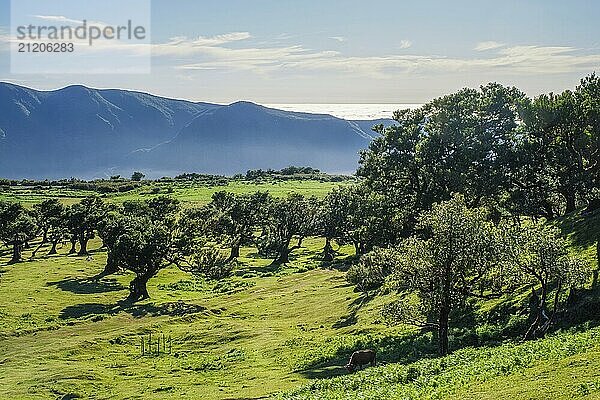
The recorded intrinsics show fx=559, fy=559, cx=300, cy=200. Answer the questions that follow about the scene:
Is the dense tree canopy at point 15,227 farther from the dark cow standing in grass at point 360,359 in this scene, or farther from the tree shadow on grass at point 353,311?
the dark cow standing in grass at point 360,359

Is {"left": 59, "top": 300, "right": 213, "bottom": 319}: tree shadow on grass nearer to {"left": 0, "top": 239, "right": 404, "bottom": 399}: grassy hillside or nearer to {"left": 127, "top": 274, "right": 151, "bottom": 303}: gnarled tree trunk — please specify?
{"left": 0, "top": 239, "right": 404, "bottom": 399}: grassy hillside

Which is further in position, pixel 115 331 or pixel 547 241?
pixel 115 331

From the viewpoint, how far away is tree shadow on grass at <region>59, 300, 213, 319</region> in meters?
72.2

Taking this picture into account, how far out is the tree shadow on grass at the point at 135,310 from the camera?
2842 inches

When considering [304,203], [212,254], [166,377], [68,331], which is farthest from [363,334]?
[304,203]

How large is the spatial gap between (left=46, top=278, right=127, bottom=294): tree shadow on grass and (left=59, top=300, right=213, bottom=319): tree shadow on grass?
1060 cm

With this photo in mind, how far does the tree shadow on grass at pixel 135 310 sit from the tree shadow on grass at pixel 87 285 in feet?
34.8

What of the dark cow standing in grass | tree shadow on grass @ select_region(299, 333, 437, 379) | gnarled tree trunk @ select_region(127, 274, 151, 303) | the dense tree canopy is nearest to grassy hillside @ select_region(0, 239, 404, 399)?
tree shadow on grass @ select_region(299, 333, 437, 379)

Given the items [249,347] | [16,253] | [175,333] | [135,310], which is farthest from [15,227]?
[249,347]

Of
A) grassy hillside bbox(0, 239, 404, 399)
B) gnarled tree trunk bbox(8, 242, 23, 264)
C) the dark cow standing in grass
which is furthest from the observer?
gnarled tree trunk bbox(8, 242, 23, 264)

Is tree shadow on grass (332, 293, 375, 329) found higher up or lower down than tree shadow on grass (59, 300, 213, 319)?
higher up

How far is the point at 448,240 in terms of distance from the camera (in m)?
35.4

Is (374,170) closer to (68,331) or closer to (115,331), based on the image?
(115,331)

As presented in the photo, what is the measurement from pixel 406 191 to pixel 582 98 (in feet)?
65.1
